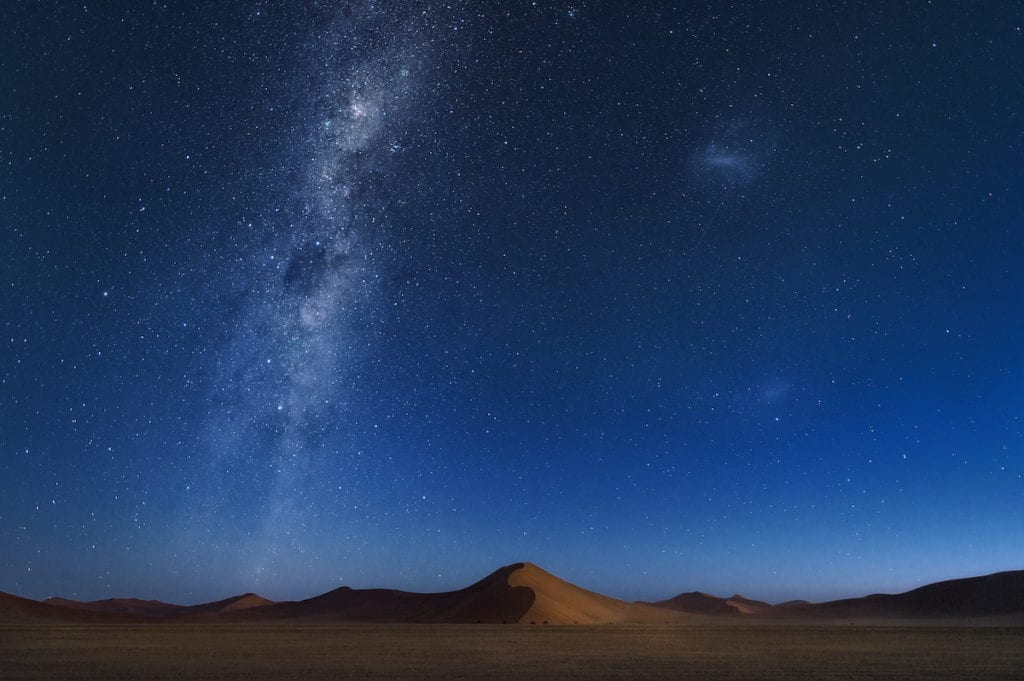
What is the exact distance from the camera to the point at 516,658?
2662 centimetres

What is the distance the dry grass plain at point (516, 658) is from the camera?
21.2 m

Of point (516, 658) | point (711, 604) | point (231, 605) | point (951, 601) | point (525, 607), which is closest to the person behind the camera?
point (516, 658)

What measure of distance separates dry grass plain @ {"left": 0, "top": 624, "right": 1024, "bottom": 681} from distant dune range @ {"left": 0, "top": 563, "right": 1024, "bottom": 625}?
38.4 m

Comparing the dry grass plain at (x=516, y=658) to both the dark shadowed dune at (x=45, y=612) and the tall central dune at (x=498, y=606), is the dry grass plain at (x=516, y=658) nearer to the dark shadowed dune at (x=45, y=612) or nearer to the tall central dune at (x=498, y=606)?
the tall central dune at (x=498, y=606)

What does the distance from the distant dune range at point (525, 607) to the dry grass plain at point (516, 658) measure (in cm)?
3845

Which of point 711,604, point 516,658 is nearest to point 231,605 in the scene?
point 711,604

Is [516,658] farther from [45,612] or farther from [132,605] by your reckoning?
[132,605]

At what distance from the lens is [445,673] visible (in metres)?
21.7

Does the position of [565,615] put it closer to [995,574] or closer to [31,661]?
[31,661]

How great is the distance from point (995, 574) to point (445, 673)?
354 ft

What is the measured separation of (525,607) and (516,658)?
53772 millimetres

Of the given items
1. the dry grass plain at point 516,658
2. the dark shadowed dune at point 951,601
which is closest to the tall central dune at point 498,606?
the dark shadowed dune at point 951,601

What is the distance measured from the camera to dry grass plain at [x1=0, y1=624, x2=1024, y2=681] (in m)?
21.2

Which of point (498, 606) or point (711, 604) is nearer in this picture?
point (498, 606)
